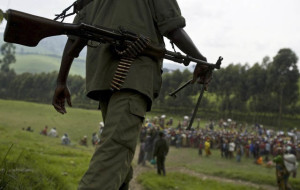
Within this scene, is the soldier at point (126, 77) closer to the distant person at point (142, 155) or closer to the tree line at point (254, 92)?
the distant person at point (142, 155)

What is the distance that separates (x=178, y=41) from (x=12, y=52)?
99.4 metres

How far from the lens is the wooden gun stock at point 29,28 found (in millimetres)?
1881

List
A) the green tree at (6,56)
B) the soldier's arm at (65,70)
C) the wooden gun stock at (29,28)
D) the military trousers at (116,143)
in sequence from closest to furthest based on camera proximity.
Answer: the military trousers at (116,143), the wooden gun stock at (29,28), the soldier's arm at (65,70), the green tree at (6,56)

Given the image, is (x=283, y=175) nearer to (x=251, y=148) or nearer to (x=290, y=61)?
(x=251, y=148)

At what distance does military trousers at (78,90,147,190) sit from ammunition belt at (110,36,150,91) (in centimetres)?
7

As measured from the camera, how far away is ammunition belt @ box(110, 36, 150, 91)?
2.00 m

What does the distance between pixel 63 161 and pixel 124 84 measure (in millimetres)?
6377

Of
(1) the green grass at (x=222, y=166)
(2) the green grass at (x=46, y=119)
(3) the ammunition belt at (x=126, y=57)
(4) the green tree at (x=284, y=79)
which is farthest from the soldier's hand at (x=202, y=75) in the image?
(4) the green tree at (x=284, y=79)

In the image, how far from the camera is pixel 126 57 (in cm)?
208

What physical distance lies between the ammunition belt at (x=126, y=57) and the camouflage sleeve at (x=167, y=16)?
0.52ft

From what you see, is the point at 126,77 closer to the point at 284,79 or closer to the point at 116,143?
the point at 116,143

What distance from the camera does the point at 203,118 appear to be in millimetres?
47094

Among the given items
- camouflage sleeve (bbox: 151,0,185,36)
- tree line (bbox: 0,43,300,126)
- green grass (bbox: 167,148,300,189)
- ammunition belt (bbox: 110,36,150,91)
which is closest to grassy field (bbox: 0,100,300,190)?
green grass (bbox: 167,148,300,189)

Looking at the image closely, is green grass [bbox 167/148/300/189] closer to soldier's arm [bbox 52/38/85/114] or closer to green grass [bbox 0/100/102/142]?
green grass [bbox 0/100/102/142]
